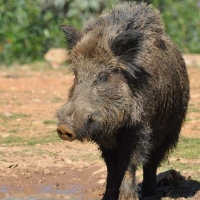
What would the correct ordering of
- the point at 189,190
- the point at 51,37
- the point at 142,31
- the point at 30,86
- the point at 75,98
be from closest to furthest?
the point at 75,98, the point at 142,31, the point at 189,190, the point at 30,86, the point at 51,37

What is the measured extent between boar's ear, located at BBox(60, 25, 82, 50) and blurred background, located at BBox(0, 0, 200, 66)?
10.2 meters

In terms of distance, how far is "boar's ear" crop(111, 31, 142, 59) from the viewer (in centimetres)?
721

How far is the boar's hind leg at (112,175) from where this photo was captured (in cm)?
769

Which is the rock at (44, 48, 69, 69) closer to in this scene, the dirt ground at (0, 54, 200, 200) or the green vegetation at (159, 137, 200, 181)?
the dirt ground at (0, 54, 200, 200)

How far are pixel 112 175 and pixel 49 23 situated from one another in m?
11.7

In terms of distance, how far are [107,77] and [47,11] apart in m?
12.8

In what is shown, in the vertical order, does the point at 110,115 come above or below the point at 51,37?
above

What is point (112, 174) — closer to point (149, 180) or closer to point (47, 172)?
point (149, 180)

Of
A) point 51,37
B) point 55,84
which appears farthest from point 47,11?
point 55,84

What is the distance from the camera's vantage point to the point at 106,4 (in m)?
19.4

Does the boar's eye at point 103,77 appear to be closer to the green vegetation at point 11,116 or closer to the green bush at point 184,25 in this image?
the green vegetation at point 11,116

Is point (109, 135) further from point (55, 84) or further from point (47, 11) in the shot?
point (47, 11)

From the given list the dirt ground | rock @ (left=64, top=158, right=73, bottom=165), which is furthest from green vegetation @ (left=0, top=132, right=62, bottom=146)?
rock @ (left=64, top=158, right=73, bottom=165)

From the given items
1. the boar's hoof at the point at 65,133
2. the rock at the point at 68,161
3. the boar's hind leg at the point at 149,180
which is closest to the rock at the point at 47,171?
the rock at the point at 68,161
